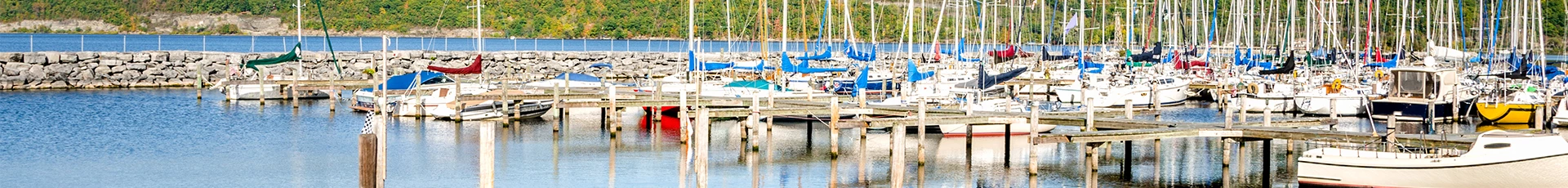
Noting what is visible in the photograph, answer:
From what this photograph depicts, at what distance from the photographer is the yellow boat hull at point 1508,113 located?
37.3m

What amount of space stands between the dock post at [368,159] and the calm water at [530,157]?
3.36m

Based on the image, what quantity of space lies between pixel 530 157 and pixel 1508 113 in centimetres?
1966

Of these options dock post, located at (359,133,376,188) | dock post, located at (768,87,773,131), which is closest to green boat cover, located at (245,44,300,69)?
dock post, located at (768,87,773,131)

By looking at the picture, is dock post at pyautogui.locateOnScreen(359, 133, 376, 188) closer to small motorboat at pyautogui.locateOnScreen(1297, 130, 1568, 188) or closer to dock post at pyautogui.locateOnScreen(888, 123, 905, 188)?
dock post at pyautogui.locateOnScreen(888, 123, 905, 188)

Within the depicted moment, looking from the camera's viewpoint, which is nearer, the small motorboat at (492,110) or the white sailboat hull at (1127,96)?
the small motorboat at (492,110)

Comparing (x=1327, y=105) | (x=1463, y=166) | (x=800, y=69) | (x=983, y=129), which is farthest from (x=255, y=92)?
(x=1463, y=166)

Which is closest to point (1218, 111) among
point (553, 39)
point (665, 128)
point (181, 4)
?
point (665, 128)

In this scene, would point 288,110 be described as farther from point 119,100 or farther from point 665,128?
point 665,128

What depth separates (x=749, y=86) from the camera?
41312mm

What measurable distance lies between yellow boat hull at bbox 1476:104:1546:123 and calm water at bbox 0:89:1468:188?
260 cm

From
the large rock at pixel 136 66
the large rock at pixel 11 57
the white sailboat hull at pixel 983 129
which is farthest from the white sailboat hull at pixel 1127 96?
the large rock at pixel 11 57

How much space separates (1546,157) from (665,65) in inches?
2017

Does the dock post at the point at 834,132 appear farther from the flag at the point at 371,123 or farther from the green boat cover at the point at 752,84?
the green boat cover at the point at 752,84

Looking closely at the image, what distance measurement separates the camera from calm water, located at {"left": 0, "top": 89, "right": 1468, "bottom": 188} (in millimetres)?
26281
